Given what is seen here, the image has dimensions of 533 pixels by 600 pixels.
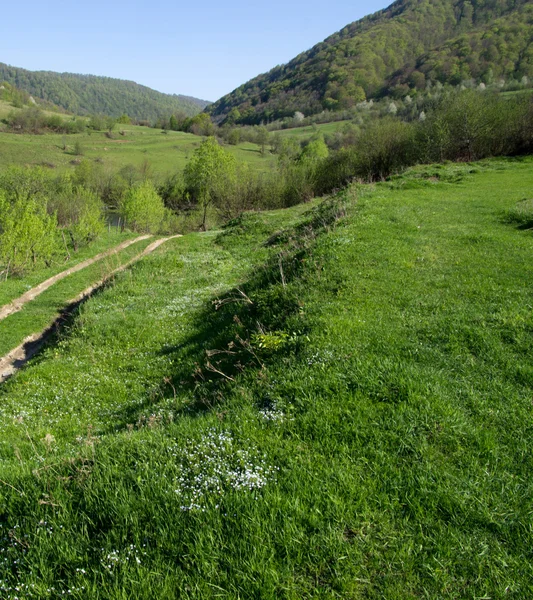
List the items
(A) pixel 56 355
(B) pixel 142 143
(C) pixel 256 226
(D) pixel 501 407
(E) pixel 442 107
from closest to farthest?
(D) pixel 501 407, (A) pixel 56 355, (C) pixel 256 226, (E) pixel 442 107, (B) pixel 142 143

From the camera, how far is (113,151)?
122m

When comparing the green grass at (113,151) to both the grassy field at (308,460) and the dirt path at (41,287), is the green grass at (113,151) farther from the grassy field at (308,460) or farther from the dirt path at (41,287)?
the grassy field at (308,460)

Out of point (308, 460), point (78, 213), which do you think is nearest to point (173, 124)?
point (78, 213)

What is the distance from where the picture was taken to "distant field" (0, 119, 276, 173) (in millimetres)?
102250

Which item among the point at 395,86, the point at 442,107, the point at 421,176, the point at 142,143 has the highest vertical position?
the point at 395,86

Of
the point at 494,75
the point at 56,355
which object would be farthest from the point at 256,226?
the point at 494,75

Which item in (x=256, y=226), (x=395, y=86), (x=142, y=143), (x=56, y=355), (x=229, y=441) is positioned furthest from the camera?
(x=395, y=86)

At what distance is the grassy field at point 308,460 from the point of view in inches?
124

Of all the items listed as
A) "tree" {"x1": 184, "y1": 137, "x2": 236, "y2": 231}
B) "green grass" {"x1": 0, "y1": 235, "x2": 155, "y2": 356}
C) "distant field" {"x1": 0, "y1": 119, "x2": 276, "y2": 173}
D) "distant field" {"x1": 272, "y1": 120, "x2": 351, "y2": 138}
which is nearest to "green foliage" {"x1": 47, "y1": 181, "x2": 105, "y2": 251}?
"tree" {"x1": 184, "y1": 137, "x2": 236, "y2": 231}

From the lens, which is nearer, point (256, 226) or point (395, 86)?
point (256, 226)

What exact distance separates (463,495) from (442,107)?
2213 inches

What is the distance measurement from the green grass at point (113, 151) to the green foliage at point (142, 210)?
3563 centimetres

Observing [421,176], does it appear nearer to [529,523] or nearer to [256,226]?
[256,226]

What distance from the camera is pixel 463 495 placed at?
3799mm
